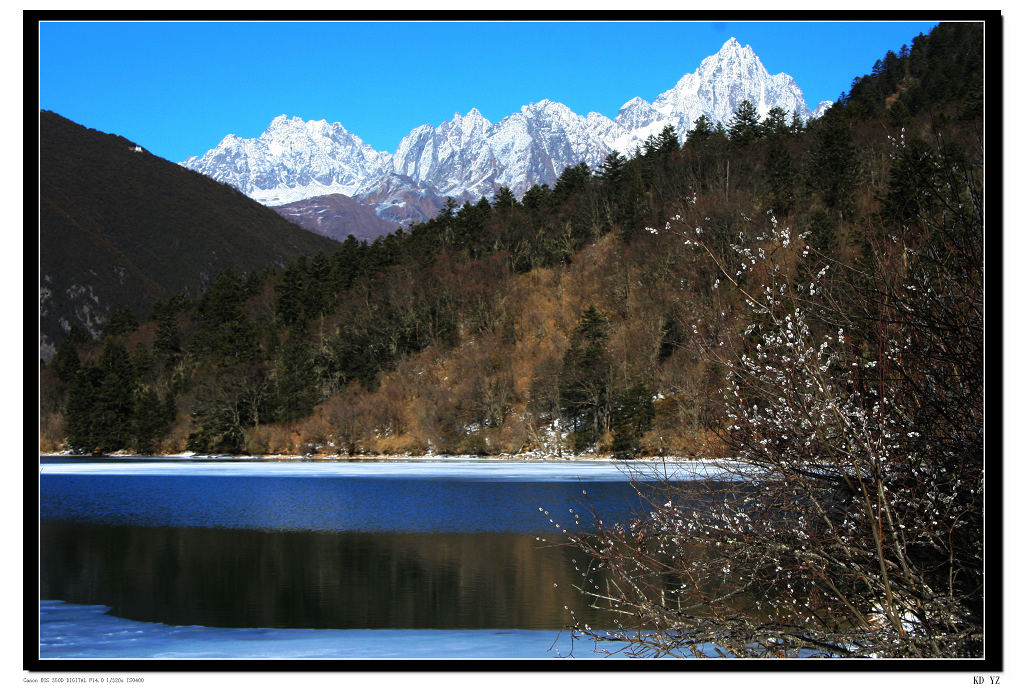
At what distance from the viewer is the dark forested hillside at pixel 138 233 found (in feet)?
386

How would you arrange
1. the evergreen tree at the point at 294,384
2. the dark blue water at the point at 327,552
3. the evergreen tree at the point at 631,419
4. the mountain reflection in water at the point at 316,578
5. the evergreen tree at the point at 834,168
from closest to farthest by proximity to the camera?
the mountain reflection in water at the point at 316,578
the dark blue water at the point at 327,552
the evergreen tree at the point at 631,419
the evergreen tree at the point at 834,168
the evergreen tree at the point at 294,384

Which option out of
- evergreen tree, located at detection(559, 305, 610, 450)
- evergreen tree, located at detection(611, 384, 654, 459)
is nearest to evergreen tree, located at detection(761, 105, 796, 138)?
evergreen tree, located at detection(559, 305, 610, 450)

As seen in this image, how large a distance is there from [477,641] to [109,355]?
64.1m

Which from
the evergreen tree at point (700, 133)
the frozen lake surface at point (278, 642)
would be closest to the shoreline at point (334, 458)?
the evergreen tree at point (700, 133)

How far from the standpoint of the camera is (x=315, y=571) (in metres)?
15.1

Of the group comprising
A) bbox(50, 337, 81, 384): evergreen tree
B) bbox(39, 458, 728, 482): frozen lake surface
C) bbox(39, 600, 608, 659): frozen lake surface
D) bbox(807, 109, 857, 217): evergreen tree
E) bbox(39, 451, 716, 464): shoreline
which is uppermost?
bbox(807, 109, 857, 217): evergreen tree

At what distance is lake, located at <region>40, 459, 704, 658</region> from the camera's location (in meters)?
9.90

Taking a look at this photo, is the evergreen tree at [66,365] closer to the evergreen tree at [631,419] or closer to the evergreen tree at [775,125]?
the evergreen tree at [631,419]

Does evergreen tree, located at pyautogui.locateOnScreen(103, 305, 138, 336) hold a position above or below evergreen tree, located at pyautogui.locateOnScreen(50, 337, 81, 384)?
above

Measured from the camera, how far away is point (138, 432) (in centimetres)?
5641

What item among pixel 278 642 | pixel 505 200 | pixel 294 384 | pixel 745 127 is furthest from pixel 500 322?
pixel 278 642

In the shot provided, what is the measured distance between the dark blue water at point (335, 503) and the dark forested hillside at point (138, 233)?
76.6m

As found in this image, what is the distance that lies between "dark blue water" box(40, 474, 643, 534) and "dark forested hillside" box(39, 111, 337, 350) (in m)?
76.6

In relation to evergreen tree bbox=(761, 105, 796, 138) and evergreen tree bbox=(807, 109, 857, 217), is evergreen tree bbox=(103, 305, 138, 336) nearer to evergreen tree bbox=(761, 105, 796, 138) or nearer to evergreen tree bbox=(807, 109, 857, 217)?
evergreen tree bbox=(761, 105, 796, 138)
